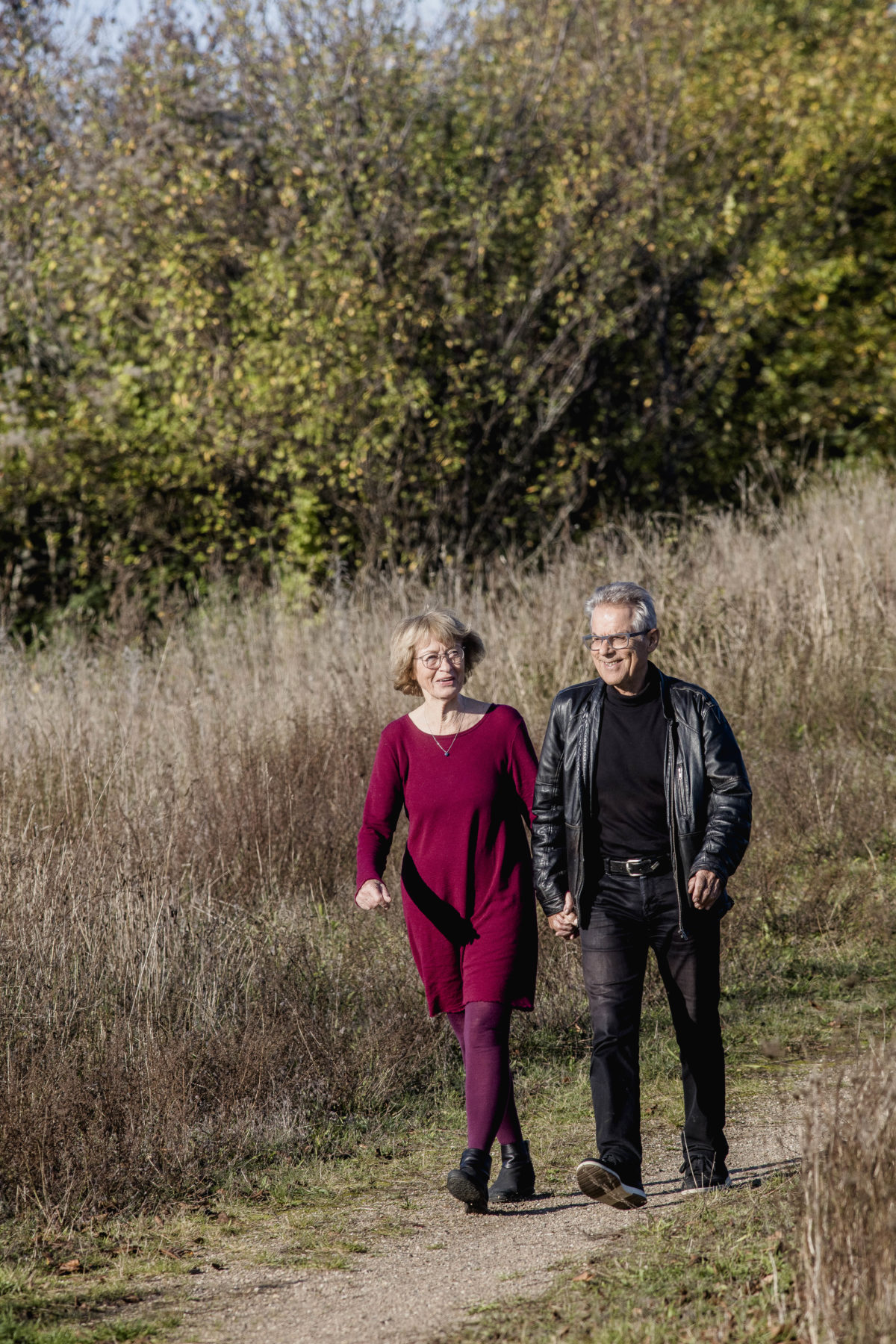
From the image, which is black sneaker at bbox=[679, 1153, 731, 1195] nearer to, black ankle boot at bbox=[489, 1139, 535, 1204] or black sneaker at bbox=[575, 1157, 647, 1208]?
black sneaker at bbox=[575, 1157, 647, 1208]

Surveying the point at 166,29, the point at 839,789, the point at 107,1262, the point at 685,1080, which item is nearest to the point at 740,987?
the point at 839,789

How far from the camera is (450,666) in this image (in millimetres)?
4391

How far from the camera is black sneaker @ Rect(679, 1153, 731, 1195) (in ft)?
14.0

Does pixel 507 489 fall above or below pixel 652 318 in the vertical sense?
below

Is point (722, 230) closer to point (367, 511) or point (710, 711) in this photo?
point (367, 511)

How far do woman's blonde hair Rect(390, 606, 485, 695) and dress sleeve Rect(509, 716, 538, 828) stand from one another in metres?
0.27

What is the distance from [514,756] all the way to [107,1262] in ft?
6.53

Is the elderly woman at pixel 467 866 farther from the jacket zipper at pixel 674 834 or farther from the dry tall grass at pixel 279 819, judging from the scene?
the dry tall grass at pixel 279 819

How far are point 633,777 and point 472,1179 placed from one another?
1.33 m

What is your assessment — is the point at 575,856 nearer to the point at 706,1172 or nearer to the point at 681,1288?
the point at 706,1172

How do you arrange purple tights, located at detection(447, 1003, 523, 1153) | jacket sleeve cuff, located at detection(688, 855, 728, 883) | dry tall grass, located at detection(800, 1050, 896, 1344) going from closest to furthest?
1. dry tall grass, located at detection(800, 1050, 896, 1344)
2. jacket sleeve cuff, located at detection(688, 855, 728, 883)
3. purple tights, located at detection(447, 1003, 523, 1153)

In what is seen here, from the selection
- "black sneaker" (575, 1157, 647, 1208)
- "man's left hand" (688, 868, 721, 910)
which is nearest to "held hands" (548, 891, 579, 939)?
"man's left hand" (688, 868, 721, 910)

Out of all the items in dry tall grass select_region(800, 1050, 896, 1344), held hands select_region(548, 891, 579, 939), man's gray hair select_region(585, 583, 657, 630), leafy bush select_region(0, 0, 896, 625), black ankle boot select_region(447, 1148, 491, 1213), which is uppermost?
leafy bush select_region(0, 0, 896, 625)

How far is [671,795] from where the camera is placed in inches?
161
